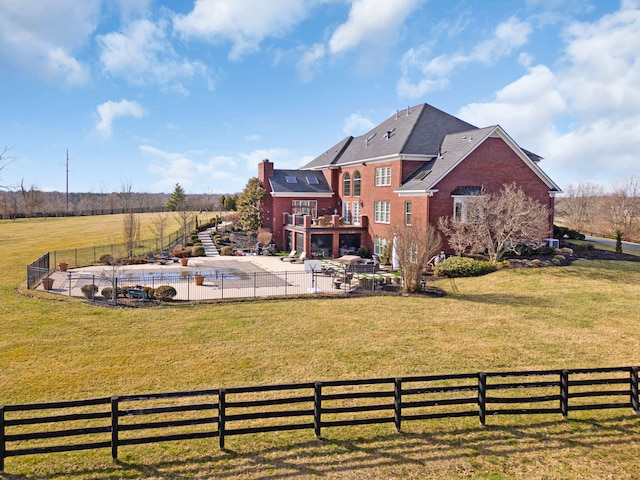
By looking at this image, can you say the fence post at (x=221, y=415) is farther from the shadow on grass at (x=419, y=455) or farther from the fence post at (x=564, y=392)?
the fence post at (x=564, y=392)

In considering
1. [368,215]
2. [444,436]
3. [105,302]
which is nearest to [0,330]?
[105,302]

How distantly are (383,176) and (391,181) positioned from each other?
1638 millimetres

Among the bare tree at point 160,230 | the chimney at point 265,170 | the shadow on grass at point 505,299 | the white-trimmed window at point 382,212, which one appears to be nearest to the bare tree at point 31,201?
the bare tree at point 160,230

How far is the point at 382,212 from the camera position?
3756 cm

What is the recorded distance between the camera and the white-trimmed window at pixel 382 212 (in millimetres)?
36659

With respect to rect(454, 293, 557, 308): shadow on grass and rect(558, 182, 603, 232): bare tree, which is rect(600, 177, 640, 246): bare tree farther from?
rect(454, 293, 557, 308): shadow on grass

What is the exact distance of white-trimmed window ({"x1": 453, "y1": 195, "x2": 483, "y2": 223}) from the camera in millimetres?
30562

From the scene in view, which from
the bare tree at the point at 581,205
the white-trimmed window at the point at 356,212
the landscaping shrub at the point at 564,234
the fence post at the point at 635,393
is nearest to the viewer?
the fence post at the point at 635,393

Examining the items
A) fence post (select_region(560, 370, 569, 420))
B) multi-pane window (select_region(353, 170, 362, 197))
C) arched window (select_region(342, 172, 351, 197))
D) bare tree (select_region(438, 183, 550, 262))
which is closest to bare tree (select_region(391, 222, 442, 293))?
bare tree (select_region(438, 183, 550, 262))

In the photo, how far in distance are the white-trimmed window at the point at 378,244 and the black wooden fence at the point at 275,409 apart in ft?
79.1

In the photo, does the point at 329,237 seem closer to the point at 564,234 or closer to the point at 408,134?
the point at 408,134

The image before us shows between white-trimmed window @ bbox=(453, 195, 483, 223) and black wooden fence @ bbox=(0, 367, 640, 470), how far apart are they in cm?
1839

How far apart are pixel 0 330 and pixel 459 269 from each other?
980 inches

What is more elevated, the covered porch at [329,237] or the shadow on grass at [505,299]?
the covered porch at [329,237]
